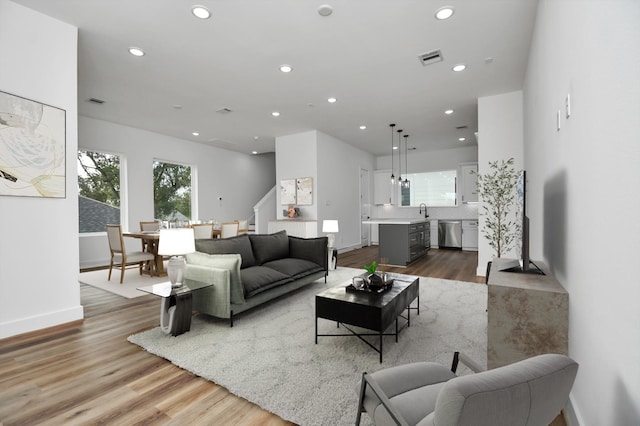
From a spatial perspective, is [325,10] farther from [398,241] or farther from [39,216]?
[398,241]

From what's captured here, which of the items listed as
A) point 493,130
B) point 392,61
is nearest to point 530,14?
point 392,61

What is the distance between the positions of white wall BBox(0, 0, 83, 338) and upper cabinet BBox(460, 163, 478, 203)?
8.88m

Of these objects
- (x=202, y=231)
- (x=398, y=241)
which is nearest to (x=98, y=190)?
(x=202, y=231)

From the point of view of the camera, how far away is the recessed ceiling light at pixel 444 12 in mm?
2834

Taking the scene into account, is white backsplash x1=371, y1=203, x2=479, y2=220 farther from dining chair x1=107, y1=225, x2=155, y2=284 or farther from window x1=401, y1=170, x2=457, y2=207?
dining chair x1=107, y1=225, x2=155, y2=284

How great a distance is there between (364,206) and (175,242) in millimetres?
7149

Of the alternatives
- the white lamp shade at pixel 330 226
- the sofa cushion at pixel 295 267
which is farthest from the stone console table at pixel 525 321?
the white lamp shade at pixel 330 226

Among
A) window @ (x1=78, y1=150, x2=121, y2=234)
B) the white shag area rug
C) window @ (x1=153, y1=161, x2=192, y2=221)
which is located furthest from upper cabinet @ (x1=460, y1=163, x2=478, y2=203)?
window @ (x1=78, y1=150, x2=121, y2=234)

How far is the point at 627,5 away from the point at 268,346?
9.21ft

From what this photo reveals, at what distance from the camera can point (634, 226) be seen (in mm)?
956

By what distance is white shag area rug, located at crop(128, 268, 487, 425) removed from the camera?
1.86m

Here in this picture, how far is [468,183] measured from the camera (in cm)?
877

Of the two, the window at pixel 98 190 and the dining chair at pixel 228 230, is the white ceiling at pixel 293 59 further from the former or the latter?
the dining chair at pixel 228 230

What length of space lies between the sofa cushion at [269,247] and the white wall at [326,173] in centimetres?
264
